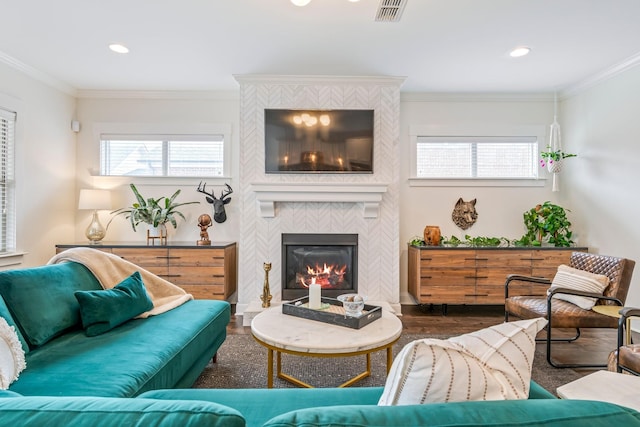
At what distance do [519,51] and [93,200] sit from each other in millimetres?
4783

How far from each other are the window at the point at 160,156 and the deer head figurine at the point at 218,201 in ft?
0.69

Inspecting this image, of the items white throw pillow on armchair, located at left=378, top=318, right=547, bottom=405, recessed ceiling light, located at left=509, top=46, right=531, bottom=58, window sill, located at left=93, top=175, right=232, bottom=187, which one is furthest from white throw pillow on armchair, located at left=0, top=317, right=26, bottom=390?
recessed ceiling light, located at left=509, top=46, right=531, bottom=58

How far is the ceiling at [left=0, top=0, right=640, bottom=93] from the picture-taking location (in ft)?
8.62

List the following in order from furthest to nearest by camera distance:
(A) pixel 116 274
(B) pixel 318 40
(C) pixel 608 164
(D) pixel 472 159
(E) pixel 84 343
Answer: (D) pixel 472 159 → (C) pixel 608 164 → (B) pixel 318 40 → (A) pixel 116 274 → (E) pixel 84 343

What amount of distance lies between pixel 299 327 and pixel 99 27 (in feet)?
9.52

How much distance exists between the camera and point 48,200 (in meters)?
4.05

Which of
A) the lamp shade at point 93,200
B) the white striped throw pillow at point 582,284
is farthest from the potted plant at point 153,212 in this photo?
the white striped throw pillow at point 582,284

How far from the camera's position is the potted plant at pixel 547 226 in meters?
4.11

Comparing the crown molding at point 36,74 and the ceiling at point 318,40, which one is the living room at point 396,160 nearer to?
the crown molding at point 36,74

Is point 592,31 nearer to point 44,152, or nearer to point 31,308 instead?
point 31,308

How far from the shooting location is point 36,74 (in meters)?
3.82

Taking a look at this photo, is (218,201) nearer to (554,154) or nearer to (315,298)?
(315,298)

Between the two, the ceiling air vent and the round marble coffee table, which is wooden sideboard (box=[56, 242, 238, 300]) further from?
the ceiling air vent

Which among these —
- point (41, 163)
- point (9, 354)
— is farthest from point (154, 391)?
point (41, 163)
